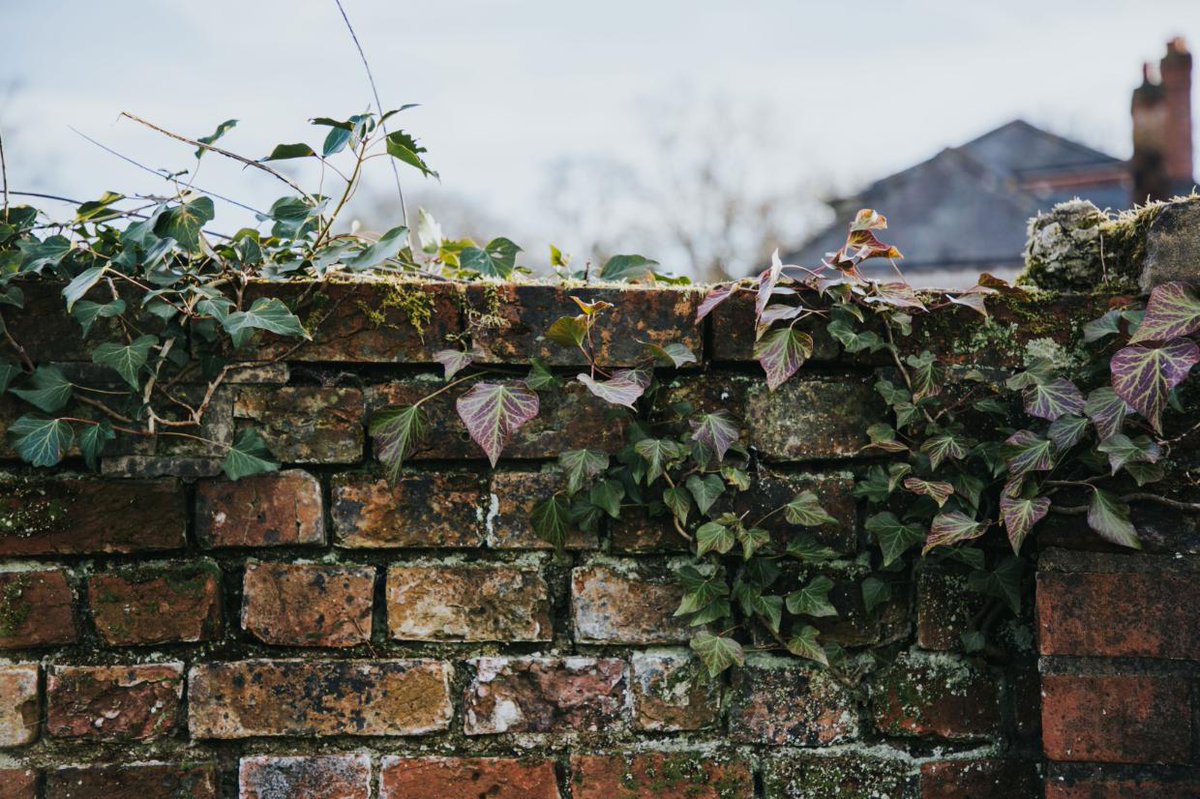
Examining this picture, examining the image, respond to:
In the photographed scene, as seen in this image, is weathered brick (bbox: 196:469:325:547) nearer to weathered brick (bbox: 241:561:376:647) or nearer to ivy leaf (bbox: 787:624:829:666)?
weathered brick (bbox: 241:561:376:647)

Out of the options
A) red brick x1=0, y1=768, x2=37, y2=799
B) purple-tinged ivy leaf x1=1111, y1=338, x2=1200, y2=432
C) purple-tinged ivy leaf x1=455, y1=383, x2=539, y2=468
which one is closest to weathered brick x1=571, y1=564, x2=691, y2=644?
purple-tinged ivy leaf x1=455, y1=383, x2=539, y2=468

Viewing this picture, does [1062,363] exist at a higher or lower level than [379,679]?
higher

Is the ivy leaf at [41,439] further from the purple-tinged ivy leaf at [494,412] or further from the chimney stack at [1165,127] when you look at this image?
the chimney stack at [1165,127]

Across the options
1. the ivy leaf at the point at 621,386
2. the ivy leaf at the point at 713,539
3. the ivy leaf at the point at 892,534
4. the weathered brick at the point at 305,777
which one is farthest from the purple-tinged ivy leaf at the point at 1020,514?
the weathered brick at the point at 305,777

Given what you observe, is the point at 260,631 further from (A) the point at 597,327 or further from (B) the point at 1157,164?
(B) the point at 1157,164

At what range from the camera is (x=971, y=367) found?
1105mm

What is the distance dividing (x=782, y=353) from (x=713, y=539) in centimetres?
23

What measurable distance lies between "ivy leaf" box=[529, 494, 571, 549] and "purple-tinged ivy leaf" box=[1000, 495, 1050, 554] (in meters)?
0.50

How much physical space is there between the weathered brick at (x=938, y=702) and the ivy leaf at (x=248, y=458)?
2.57 feet

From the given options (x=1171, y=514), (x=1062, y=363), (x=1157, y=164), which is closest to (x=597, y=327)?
(x=1062, y=363)

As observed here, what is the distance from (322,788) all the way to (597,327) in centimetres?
64

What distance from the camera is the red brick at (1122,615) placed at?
100 centimetres

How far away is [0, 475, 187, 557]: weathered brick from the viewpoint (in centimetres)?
106

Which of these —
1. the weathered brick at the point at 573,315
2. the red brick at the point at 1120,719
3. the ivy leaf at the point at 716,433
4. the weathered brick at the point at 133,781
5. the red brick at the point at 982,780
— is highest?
the weathered brick at the point at 573,315
